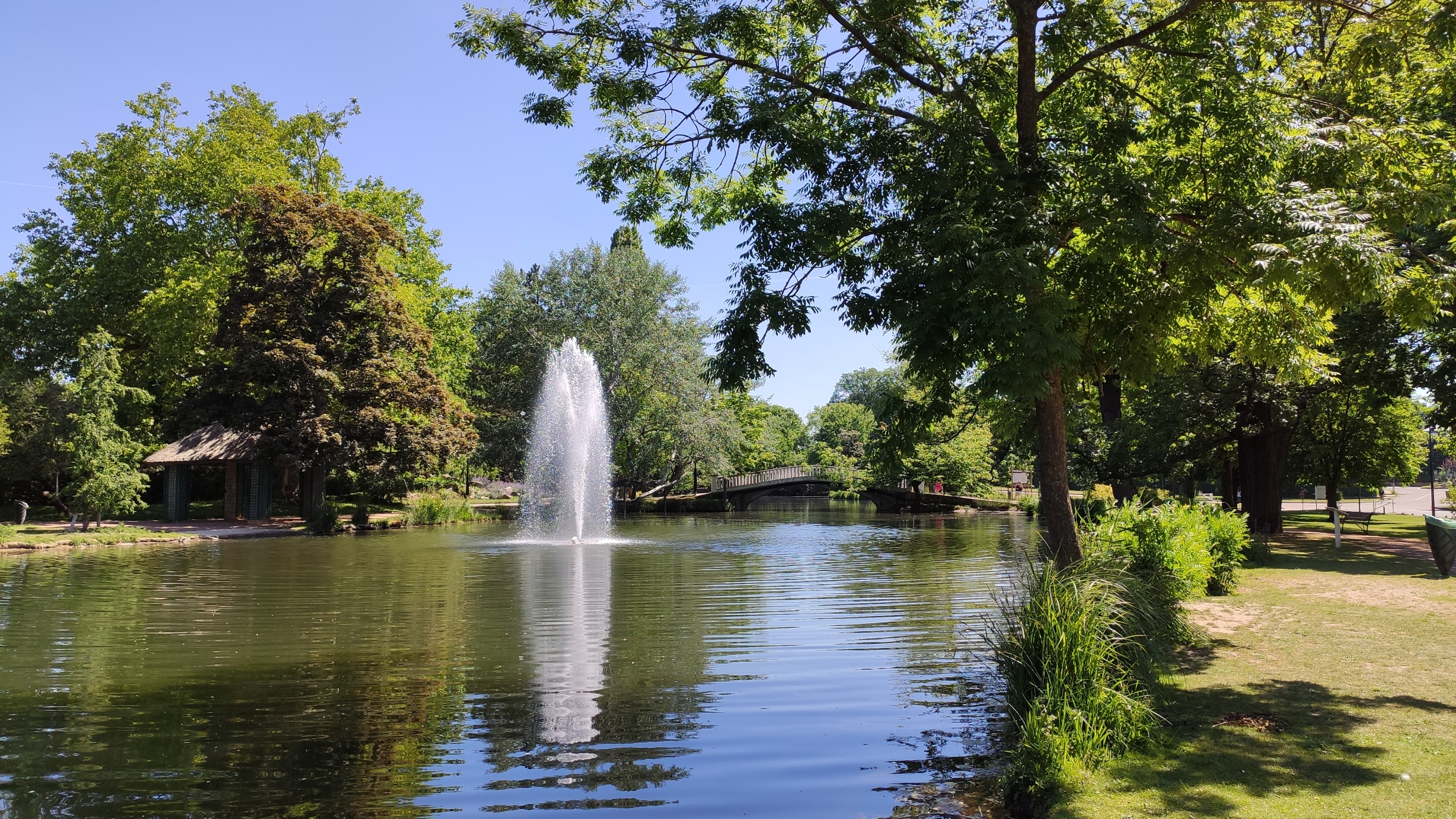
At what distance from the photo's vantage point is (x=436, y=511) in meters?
38.3

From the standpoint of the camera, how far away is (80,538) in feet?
82.5

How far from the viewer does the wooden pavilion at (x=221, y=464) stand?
34.9 metres

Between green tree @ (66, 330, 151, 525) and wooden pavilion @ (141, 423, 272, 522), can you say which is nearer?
green tree @ (66, 330, 151, 525)

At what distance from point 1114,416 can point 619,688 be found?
2058 centimetres

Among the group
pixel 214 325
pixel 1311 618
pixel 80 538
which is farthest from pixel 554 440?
pixel 1311 618

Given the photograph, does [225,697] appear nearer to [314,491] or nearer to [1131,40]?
[1131,40]

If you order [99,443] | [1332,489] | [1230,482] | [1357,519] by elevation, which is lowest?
[1357,519]

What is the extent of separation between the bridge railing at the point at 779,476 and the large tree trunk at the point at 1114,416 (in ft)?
92.6

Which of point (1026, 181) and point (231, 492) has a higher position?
point (1026, 181)

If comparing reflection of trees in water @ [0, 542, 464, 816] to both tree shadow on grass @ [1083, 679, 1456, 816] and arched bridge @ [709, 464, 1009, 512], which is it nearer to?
tree shadow on grass @ [1083, 679, 1456, 816]

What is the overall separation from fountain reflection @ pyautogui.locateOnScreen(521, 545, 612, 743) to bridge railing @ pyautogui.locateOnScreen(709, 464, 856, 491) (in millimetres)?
32994

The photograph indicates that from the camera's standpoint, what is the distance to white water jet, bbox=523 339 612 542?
31469mm

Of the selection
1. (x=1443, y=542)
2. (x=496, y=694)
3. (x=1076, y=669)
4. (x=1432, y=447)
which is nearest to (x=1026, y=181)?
(x=1076, y=669)

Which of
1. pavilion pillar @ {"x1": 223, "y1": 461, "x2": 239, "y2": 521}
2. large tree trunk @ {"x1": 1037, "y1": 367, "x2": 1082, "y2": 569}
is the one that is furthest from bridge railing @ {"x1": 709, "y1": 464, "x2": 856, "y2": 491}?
large tree trunk @ {"x1": 1037, "y1": 367, "x2": 1082, "y2": 569}
